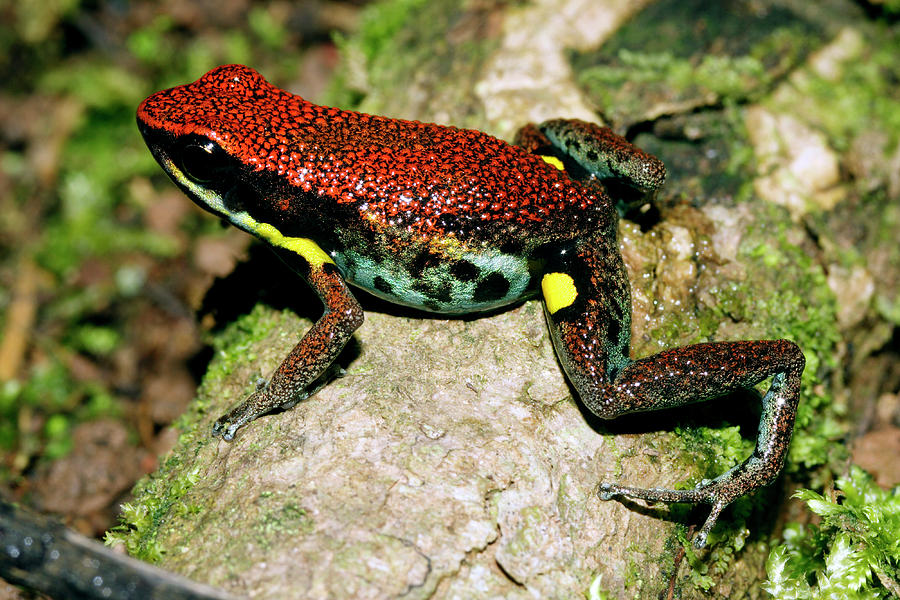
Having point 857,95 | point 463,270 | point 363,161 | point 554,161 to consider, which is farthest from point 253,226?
point 857,95

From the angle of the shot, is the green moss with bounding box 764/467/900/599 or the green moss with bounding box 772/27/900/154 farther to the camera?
the green moss with bounding box 772/27/900/154

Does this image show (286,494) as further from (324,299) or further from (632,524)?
(632,524)

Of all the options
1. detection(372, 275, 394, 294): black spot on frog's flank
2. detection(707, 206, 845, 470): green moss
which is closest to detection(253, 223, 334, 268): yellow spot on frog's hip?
detection(372, 275, 394, 294): black spot on frog's flank

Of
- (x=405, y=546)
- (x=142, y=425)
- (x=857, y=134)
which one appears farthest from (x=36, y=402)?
(x=857, y=134)

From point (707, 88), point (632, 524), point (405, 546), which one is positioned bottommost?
point (632, 524)

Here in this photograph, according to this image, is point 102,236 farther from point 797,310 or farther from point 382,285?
point 797,310

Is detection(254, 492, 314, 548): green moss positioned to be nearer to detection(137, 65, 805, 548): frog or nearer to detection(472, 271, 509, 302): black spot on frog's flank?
detection(137, 65, 805, 548): frog
